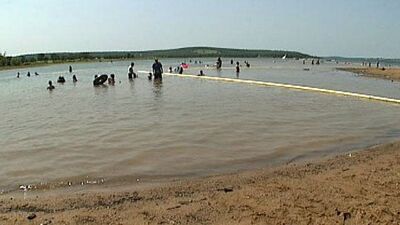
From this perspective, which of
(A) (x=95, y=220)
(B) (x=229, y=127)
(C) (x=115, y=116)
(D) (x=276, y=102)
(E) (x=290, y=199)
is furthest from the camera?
(D) (x=276, y=102)

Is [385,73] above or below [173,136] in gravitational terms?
below

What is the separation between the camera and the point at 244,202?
6824mm

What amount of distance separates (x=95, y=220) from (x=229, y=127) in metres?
9.00

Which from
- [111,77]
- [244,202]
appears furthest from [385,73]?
[244,202]

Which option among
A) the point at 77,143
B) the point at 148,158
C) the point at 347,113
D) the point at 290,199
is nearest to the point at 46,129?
the point at 77,143

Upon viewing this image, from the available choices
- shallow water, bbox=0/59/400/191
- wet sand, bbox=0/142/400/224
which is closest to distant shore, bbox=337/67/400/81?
shallow water, bbox=0/59/400/191

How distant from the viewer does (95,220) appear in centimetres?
614

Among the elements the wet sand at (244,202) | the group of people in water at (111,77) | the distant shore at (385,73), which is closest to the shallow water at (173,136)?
the wet sand at (244,202)

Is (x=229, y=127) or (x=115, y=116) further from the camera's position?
(x=115, y=116)

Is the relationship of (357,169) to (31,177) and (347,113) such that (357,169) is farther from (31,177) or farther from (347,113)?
(347,113)

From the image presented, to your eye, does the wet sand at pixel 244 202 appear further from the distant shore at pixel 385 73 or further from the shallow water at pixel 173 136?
the distant shore at pixel 385 73

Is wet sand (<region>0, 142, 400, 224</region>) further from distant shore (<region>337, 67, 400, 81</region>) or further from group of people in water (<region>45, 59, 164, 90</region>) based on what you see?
distant shore (<region>337, 67, 400, 81</region>)

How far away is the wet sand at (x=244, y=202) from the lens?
6.12 meters

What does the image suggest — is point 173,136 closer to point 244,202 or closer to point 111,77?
point 244,202
